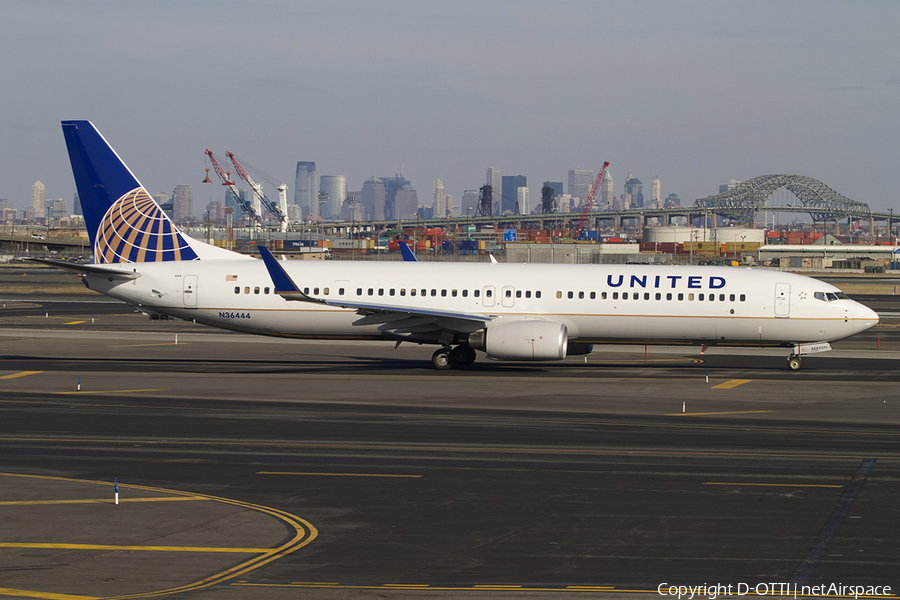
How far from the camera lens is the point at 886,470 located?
63.2 ft

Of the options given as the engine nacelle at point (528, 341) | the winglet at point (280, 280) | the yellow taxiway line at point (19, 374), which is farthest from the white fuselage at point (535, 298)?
the yellow taxiway line at point (19, 374)

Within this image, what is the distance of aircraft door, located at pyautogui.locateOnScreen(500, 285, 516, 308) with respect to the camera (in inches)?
1460

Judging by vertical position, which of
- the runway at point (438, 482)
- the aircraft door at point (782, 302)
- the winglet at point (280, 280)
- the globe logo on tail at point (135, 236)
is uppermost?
the globe logo on tail at point (135, 236)

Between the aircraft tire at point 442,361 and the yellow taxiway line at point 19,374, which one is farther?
the aircraft tire at point 442,361

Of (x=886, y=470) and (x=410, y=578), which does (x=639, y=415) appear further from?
(x=410, y=578)

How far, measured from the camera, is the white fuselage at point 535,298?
36.6 meters

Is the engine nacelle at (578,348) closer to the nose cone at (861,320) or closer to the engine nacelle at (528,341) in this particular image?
the engine nacelle at (528,341)

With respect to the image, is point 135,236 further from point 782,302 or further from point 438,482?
point 782,302

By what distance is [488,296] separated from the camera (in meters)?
37.2

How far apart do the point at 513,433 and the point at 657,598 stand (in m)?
11.7

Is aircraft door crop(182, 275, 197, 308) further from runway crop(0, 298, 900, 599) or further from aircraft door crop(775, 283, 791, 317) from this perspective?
aircraft door crop(775, 283, 791, 317)

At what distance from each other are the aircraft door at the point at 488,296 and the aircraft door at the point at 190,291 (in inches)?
494

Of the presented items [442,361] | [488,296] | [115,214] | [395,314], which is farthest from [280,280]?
[115,214]

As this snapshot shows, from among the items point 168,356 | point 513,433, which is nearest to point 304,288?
point 168,356
